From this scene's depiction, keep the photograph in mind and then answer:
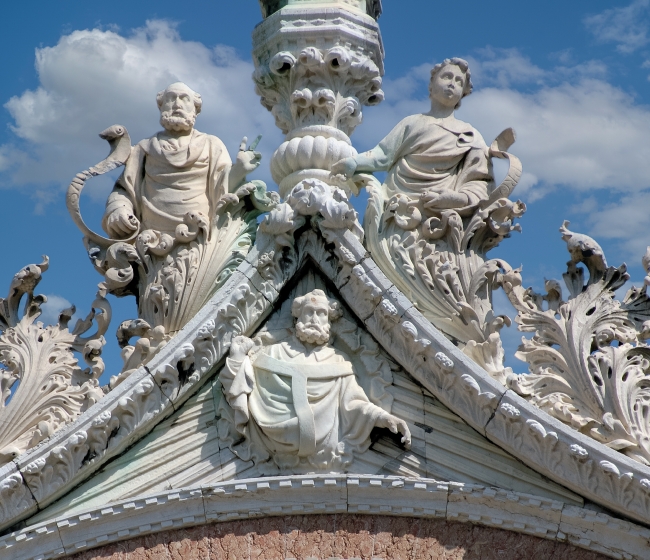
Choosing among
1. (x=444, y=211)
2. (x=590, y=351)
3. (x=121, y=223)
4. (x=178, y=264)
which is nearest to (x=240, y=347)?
Answer: (x=178, y=264)

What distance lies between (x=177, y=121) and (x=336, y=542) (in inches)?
129

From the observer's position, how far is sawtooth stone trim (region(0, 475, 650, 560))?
33.0ft

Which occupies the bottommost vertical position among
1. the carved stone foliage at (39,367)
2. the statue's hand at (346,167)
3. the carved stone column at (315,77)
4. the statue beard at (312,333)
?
the carved stone foliage at (39,367)

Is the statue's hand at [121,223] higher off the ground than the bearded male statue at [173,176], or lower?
lower

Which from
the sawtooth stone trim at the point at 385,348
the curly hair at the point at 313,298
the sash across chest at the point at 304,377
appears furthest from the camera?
the curly hair at the point at 313,298

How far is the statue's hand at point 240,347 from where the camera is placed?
35.1 feet

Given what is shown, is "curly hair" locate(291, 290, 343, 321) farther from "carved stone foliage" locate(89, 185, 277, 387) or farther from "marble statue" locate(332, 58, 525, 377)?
"carved stone foliage" locate(89, 185, 277, 387)

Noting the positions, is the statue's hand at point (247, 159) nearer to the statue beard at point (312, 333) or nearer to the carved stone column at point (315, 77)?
the carved stone column at point (315, 77)

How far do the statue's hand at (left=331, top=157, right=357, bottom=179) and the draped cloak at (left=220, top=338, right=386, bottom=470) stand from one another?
56.1 inches

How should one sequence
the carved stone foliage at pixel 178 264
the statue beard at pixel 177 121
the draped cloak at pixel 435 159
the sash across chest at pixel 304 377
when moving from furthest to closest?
the statue beard at pixel 177 121
the draped cloak at pixel 435 159
the carved stone foliage at pixel 178 264
the sash across chest at pixel 304 377

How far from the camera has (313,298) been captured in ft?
35.4

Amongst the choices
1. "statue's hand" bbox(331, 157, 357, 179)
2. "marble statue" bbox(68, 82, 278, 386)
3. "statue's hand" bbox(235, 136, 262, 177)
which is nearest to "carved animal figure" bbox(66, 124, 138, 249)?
"marble statue" bbox(68, 82, 278, 386)

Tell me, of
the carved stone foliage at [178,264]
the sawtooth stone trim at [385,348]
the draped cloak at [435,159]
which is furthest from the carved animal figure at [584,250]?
the carved stone foliage at [178,264]

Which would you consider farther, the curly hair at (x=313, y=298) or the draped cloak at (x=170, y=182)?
the draped cloak at (x=170, y=182)
